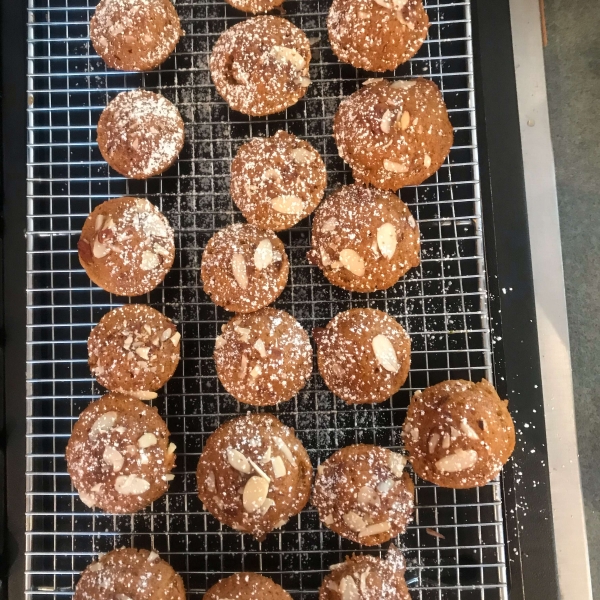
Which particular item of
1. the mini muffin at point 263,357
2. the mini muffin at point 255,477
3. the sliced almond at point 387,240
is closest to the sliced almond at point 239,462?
the mini muffin at point 255,477

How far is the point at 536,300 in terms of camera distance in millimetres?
1847

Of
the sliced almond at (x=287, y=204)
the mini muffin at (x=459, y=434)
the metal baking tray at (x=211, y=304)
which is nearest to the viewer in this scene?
the mini muffin at (x=459, y=434)

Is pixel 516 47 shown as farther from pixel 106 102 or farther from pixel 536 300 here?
pixel 106 102

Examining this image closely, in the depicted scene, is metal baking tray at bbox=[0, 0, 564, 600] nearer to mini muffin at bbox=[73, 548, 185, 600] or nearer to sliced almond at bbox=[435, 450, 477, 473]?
mini muffin at bbox=[73, 548, 185, 600]

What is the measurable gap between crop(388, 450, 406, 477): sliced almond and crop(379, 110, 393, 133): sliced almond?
3.13ft

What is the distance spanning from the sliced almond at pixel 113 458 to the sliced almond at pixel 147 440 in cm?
6

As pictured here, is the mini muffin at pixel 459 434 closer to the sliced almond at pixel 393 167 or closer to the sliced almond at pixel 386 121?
the sliced almond at pixel 393 167

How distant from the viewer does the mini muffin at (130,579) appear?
1.53 m

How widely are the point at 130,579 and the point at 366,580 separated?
0.67m

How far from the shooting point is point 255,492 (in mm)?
1526

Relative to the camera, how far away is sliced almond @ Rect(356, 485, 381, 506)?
1.54 m

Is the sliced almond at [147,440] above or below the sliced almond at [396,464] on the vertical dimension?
above

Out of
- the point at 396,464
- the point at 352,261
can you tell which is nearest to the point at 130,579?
the point at 396,464

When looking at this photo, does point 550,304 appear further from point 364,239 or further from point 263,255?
point 263,255
